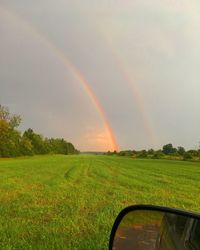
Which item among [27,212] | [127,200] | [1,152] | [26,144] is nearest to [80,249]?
[27,212]

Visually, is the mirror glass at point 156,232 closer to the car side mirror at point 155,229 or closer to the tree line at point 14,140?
the car side mirror at point 155,229

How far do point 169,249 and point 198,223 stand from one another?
0.33 meters

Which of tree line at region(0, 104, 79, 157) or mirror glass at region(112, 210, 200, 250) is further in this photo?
tree line at region(0, 104, 79, 157)

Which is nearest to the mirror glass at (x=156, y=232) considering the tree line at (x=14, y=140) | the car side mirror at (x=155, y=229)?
the car side mirror at (x=155, y=229)

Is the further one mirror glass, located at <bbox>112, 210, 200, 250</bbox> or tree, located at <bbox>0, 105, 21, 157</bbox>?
tree, located at <bbox>0, 105, 21, 157</bbox>

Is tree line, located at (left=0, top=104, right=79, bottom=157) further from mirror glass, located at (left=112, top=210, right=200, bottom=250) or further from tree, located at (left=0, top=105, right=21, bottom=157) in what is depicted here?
mirror glass, located at (left=112, top=210, right=200, bottom=250)

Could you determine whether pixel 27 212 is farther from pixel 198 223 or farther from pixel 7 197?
pixel 198 223

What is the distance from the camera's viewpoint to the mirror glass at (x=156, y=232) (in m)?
2.08

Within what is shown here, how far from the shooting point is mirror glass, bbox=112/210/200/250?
208 cm

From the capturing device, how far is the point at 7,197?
48.1 ft

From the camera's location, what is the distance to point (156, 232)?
94.7 inches

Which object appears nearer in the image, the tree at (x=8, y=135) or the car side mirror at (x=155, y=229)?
the car side mirror at (x=155, y=229)

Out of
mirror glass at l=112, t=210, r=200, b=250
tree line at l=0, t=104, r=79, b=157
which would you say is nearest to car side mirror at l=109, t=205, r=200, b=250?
mirror glass at l=112, t=210, r=200, b=250

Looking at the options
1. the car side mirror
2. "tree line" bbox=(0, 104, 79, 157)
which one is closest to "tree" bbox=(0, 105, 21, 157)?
"tree line" bbox=(0, 104, 79, 157)
